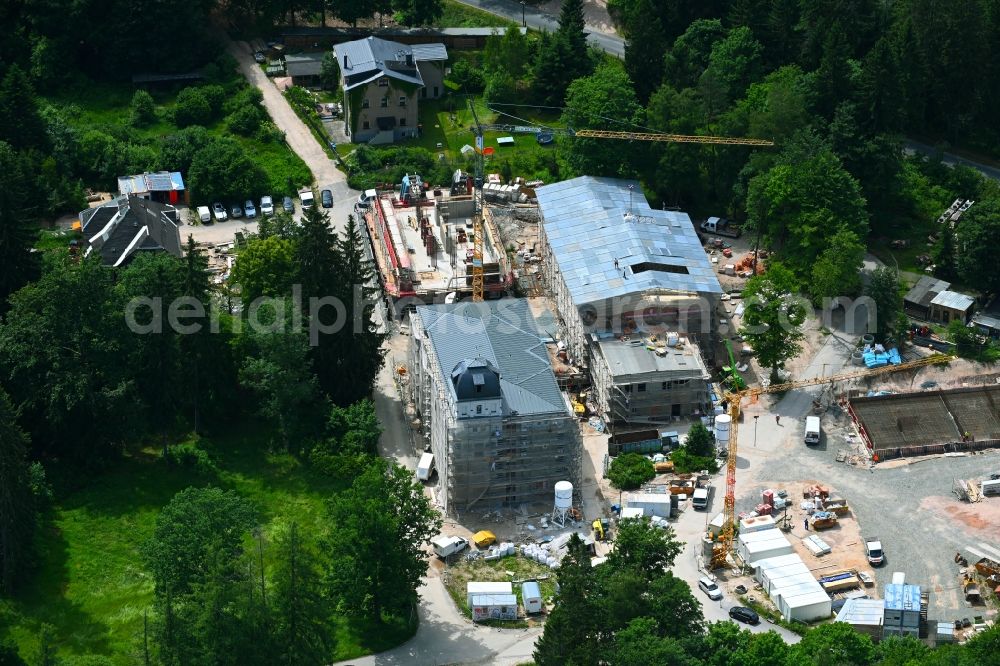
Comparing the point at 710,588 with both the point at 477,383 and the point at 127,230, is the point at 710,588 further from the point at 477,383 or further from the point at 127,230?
the point at 127,230

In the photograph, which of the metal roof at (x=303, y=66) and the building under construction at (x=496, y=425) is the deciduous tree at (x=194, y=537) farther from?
the metal roof at (x=303, y=66)

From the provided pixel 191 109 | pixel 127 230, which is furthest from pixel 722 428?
pixel 191 109

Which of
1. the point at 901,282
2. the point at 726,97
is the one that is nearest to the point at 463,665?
the point at 901,282

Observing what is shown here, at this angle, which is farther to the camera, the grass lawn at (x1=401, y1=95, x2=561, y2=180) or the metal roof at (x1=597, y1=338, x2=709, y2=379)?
the grass lawn at (x1=401, y1=95, x2=561, y2=180)

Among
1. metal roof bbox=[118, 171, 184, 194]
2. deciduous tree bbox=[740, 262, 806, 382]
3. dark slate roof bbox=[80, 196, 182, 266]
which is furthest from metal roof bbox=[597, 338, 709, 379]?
metal roof bbox=[118, 171, 184, 194]

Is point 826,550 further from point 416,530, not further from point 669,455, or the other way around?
point 416,530

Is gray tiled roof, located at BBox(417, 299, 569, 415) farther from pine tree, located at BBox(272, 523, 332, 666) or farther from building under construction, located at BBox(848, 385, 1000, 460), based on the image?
building under construction, located at BBox(848, 385, 1000, 460)
